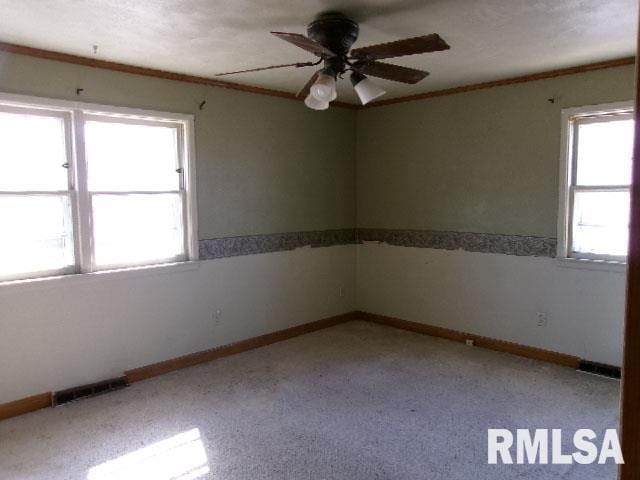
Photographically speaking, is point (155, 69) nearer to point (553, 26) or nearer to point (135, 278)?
point (135, 278)

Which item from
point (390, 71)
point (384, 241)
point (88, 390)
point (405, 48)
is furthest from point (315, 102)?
point (384, 241)

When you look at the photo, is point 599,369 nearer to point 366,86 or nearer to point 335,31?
point 366,86

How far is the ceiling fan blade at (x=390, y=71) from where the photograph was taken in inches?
98.1

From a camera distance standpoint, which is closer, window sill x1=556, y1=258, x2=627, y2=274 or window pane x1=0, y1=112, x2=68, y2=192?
window pane x1=0, y1=112, x2=68, y2=192

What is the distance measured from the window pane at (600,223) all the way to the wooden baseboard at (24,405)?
4.20 metres

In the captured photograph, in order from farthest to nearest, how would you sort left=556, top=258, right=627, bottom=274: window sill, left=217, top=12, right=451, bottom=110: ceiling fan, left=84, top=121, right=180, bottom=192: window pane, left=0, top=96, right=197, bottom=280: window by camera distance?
left=556, top=258, right=627, bottom=274: window sill < left=84, top=121, right=180, bottom=192: window pane < left=0, top=96, right=197, bottom=280: window < left=217, top=12, right=451, bottom=110: ceiling fan

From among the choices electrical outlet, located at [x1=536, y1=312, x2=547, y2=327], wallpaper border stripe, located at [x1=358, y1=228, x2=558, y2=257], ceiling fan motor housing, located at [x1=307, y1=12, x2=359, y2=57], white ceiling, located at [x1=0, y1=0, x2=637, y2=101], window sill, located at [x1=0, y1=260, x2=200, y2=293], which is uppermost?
white ceiling, located at [x1=0, y1=0, x2=637, y2=101]

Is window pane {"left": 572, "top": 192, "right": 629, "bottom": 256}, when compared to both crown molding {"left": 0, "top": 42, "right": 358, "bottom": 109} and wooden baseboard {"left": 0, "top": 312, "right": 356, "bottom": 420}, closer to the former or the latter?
wooden baseboard {"left": 0, "top": 312, "right": 356, "bottom": 420}

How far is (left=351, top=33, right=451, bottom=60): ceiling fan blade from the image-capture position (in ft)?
6.84

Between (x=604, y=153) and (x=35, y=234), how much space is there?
4293mm

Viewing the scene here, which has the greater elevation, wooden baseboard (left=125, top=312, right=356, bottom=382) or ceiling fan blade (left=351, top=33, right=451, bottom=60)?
ceiling fan blade (left=351, top=33, right=451, bottom=60)

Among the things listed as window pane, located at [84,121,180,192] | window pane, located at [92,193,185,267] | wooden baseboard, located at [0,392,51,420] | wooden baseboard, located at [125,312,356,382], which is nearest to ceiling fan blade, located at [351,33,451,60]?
window pane, located at [84,121,180,192]

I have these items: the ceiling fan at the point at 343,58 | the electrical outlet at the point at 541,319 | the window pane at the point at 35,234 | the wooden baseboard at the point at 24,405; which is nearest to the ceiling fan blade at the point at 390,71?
the ceiling fan at the point at 343,58

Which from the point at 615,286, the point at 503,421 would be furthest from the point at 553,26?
the point at 503,421
